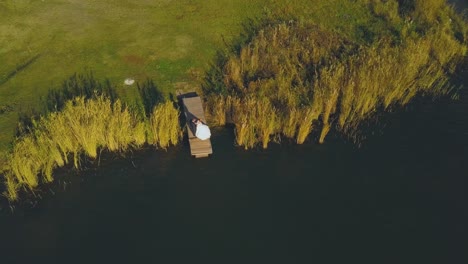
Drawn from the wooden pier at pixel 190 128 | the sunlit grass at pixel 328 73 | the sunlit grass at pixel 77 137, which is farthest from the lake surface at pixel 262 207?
the sunlit grass at pixel 328 73

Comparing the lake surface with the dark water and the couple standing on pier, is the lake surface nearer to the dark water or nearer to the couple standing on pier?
the dark water

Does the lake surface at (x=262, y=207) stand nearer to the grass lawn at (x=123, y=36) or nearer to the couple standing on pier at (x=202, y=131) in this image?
the couple standing on pier at (x=202, y=131)

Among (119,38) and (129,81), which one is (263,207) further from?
(119,38)

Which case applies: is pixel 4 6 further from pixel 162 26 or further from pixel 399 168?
pixel 399 168

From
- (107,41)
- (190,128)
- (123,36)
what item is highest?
(123,36)

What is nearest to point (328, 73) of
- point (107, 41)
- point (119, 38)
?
point (119, 38)

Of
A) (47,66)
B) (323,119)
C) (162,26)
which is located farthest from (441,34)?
(47,66)
